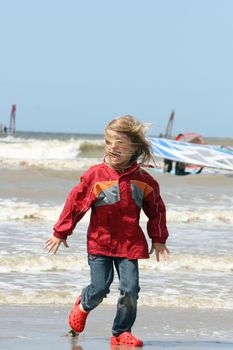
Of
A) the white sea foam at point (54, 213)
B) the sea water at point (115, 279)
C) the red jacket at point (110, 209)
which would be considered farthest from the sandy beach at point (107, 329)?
the white sea foam at point (54, 213)

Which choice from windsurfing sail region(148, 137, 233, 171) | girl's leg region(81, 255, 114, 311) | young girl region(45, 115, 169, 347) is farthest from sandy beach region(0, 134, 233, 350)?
windsurfing sail region(148, 137, 233, 171)

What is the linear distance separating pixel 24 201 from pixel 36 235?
431cm

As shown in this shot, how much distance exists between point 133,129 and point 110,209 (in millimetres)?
474

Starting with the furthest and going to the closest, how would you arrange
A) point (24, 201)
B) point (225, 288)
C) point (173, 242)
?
point (24, 201), point (173, 242), point (225, 288)

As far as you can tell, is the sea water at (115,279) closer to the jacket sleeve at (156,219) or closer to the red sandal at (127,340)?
the jacket sleeve at (156,219)

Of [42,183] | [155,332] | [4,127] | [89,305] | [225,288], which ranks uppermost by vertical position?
[89,305]

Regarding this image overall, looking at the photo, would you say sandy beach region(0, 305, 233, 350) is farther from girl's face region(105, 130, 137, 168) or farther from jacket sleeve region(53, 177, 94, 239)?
girl's face region(105, 130, 137, 168)

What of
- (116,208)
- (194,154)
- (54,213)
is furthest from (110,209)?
(194,154)

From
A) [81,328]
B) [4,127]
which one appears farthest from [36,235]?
[4,127]

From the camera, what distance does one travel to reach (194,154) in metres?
28.2

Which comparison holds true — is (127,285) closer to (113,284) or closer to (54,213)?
(113,284)

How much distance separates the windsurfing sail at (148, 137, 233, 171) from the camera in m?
27.8

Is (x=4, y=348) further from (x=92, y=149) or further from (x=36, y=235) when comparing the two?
(x=92, y=149)

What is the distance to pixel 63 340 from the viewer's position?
5.18 metres
